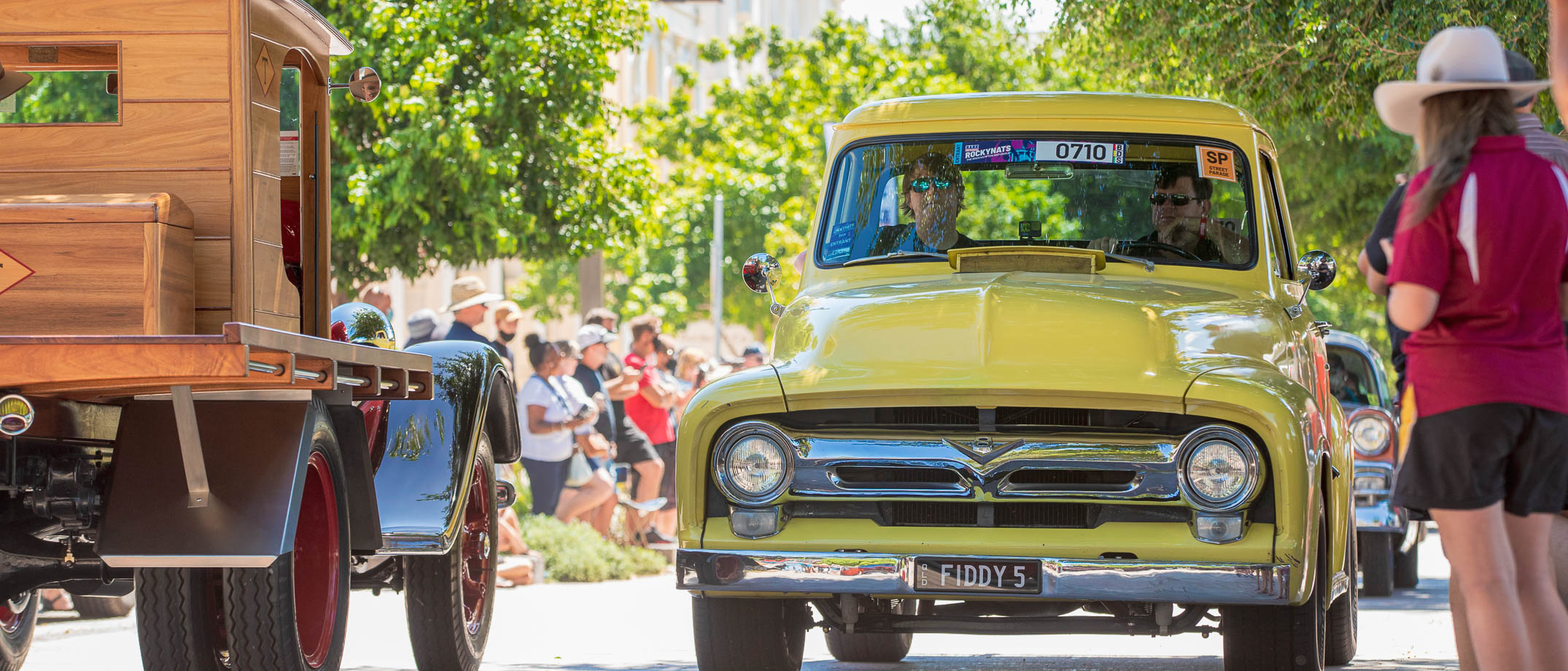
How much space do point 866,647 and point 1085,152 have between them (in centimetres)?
250

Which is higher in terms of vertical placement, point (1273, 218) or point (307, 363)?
point (1273, 218)

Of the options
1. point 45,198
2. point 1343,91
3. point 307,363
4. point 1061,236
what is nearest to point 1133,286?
point 1061,236

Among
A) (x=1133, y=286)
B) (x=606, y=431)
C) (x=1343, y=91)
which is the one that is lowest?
(x=606, y=431)

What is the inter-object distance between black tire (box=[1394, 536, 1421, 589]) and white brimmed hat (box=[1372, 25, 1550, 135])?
9902 mm

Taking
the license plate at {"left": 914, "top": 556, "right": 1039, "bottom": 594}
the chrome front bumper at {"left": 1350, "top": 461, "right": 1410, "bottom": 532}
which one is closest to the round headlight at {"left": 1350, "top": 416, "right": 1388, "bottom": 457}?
the chrome front bumper at {"left": 1350, "top": 461, "right": 1410, "bottom": 532}

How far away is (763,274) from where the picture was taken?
7945 mm

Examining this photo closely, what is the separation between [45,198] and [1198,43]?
774 cm

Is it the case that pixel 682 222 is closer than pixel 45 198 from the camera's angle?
No

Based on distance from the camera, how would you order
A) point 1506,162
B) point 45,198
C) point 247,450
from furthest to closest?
point 247,450 → point 45,198 → point 1506,162

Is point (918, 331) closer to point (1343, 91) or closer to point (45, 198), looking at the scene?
point (45, 198)

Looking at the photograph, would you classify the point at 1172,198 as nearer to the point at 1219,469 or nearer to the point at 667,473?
the point at 1219,469

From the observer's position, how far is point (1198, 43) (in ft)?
38.9

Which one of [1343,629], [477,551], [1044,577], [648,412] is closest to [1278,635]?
[1044,577]

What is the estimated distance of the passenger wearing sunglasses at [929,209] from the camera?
25.5ft
